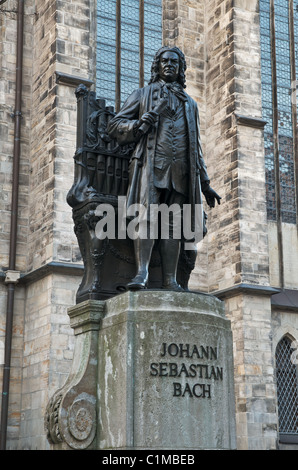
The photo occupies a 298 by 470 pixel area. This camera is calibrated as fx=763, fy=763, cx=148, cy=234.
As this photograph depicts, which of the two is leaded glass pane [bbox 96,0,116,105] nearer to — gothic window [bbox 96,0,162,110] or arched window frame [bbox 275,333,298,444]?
gothic window [bbox 96,0,162,110]

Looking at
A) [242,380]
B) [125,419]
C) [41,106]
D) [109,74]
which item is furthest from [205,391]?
[109,74]

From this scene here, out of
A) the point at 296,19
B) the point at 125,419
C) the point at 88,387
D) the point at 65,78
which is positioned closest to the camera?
Result: the point at 125,419

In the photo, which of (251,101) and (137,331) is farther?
(251,101)

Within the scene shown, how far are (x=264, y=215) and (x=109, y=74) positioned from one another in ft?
16.0

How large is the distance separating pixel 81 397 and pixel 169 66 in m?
2.67

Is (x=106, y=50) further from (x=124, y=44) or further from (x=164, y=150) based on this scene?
(x=164, y=150)

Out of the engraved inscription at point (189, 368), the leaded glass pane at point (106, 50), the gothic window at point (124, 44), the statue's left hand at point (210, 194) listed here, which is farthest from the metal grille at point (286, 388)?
the engraved inscription at point (189, 368)

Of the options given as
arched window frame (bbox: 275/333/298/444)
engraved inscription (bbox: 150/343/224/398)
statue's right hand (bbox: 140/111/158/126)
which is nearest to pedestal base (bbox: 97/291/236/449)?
engraved inscription (bbox: 150/343/224/398)

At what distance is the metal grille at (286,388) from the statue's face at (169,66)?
12.3 m

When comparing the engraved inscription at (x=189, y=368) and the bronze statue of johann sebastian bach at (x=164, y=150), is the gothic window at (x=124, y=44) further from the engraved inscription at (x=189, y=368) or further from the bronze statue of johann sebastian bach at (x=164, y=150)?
the engraved inscription at (x=189, y=368)

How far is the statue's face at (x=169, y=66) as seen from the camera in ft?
20.0

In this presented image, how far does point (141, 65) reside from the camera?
18.1 meters

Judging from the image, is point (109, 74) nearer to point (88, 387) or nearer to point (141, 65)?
point (141, 65)

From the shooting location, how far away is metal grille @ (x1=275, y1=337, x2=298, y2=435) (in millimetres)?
17141
